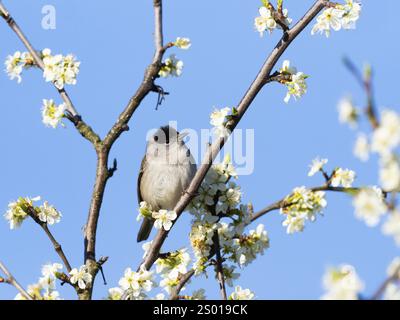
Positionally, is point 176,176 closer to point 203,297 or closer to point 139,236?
point 139,236

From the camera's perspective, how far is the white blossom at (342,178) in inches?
159

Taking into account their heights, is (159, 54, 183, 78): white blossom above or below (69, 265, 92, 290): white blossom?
above

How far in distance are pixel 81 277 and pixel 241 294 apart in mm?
1166

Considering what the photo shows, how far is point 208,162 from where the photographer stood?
4488 millimetres

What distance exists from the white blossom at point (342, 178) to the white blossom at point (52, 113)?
2.24m

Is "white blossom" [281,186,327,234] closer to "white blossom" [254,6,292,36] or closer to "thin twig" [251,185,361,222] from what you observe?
"thin twig" [251,185,361,222]

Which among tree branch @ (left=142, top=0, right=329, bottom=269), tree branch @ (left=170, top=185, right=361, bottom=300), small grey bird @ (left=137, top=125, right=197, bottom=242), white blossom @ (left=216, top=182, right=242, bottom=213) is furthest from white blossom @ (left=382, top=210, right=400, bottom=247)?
small grey bird @ (left=137, top=125, right=197, bottom=242)

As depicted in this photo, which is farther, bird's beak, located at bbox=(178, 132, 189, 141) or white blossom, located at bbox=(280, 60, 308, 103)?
bird's beak, located at bbox=(178, 132, 189, 141)

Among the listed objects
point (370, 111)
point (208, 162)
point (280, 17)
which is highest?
point (280, 17)

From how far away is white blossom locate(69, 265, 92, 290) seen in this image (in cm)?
449

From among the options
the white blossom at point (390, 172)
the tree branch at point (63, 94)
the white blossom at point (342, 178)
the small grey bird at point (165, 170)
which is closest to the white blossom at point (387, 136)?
the white blossom at point (390, 172)

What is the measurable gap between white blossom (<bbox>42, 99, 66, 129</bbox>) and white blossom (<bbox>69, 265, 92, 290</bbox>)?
1.21 m

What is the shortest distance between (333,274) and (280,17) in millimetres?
3443
